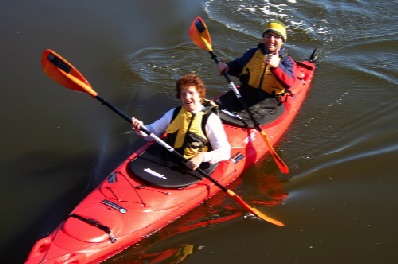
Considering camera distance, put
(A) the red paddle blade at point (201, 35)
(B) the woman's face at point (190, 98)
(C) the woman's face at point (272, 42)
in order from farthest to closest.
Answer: (A) the red paddle blade at point (201, 35) → (C) the woman's face at point (272, 42) → (B) the woman's face at point (190, 98)

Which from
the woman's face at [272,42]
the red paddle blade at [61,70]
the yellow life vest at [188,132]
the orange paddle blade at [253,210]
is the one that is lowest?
the orange paddle blade at [253,210]

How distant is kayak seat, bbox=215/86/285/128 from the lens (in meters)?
5.57

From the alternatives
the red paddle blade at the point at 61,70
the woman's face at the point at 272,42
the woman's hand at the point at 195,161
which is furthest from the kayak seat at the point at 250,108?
the red paddle blade at the point at 61,70

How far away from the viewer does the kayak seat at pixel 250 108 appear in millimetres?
5570

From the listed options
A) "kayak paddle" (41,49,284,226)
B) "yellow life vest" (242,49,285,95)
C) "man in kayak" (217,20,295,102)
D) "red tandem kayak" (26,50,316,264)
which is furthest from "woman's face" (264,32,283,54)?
"kayak paddle" (41,49,284,226)

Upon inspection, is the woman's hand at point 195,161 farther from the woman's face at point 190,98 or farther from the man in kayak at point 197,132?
the woman's face at point 190,98

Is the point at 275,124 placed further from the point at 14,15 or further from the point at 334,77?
the point at 14,15

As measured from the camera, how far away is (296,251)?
14.8 ft

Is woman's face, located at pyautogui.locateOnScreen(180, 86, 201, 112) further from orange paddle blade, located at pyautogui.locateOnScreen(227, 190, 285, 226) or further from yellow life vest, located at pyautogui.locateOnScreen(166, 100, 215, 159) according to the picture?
orange paddle blade, located at pyautogui.locateOnScreen(227, 190, 285, 226)

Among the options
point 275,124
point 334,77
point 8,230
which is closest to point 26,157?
point 8,230

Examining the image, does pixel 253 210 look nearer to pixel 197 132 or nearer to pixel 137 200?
pixel 197 132

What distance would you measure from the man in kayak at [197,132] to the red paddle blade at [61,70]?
66 centimetres

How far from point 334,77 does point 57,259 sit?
5.15 m

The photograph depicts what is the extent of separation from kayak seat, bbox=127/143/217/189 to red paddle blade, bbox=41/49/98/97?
903 mm
